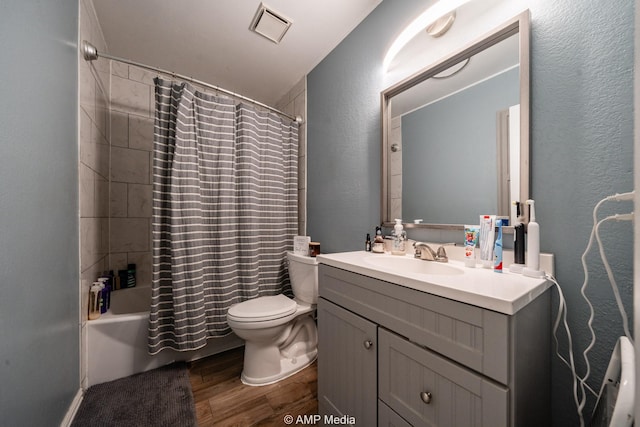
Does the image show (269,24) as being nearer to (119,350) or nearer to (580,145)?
(580,145)

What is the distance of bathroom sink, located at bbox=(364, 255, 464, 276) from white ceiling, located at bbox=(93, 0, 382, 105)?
1507 mm

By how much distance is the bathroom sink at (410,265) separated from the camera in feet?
3.24

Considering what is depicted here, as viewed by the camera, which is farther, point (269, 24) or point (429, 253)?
point (269, 24)

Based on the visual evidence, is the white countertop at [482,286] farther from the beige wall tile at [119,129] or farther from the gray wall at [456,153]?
the beige wall tile at [119,129]

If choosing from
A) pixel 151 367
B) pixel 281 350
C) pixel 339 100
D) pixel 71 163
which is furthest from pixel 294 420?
pixel 339 100

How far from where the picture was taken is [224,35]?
1.66m

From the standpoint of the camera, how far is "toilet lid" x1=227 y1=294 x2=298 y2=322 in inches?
53.4

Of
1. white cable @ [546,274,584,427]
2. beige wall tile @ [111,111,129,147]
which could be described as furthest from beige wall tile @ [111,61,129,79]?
white cable @ [546,274,584,427]

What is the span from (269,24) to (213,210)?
4.24 ft

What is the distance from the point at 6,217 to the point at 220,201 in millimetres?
1032

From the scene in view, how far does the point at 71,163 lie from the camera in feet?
3.73

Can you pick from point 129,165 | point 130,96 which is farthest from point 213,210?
point 130,96

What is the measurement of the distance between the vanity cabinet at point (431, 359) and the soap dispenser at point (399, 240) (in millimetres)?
397

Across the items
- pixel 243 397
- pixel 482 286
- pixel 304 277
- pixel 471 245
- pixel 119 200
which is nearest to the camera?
pixel 482 286
